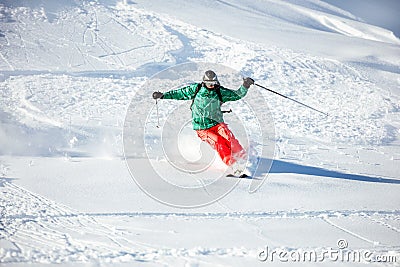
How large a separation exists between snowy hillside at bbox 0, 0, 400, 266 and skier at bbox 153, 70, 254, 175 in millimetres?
519

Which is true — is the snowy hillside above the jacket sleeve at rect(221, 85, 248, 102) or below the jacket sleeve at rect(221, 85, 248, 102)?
below

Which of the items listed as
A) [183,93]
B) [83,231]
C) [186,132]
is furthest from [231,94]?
[83,231]

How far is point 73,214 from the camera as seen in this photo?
19.4ft

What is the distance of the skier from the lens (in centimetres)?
739

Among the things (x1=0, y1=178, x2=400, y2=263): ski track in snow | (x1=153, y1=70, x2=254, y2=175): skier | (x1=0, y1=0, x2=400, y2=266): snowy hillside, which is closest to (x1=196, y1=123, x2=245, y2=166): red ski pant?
(x1=153, y1=70, x2=254, y2=175): skier

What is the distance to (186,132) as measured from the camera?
1041 centimetres

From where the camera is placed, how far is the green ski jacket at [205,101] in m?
7.41

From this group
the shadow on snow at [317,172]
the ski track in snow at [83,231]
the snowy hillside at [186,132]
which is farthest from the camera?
the shadow on snow at [317,172]

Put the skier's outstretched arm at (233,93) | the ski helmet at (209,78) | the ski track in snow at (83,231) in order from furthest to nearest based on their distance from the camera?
1. the skier's outstretched arm at (233,93)
2. the ski helmet at (209,78)
3. the ski track in snow at (83,231)

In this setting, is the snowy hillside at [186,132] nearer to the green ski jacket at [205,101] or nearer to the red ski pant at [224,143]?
the red ski pant at [224,143]

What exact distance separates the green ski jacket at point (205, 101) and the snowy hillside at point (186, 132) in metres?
0.96

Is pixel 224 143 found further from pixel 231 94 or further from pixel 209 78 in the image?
pixel 209 78

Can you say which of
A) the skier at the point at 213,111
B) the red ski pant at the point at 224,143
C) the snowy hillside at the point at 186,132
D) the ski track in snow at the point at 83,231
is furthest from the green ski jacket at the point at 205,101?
the ski track in snow at the point at 83,231

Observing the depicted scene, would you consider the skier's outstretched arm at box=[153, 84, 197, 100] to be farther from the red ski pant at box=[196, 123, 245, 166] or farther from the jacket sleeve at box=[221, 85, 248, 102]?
the red ski pant at box=[196, 123, 245, 166]
